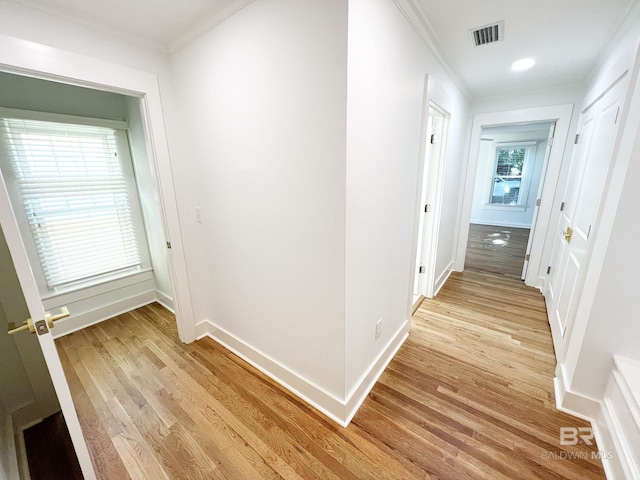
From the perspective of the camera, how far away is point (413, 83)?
169 cm

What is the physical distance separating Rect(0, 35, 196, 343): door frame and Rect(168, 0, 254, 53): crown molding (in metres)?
0.29

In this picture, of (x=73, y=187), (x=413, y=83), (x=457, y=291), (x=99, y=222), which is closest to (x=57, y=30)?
(x=73, y=187)

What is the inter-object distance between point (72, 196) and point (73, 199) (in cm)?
3

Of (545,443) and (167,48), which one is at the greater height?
(167,48)

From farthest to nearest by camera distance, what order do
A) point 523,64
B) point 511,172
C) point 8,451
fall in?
1. point 511,172
2. point 523,64
3. point 8,451

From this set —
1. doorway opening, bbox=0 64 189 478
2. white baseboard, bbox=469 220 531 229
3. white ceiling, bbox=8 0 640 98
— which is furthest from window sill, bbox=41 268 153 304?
white baseboard, bbox=469 220 531 229

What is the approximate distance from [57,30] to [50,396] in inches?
86.3

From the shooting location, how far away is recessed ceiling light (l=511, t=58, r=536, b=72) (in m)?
2.14

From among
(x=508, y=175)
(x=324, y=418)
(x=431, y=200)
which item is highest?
(x=508, y=175)

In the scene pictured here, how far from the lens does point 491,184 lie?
693cm

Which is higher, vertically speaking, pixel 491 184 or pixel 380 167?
pixel 380 167

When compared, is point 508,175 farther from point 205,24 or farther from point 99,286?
point 99,286

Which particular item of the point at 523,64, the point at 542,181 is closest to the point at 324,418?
the point at 523,64

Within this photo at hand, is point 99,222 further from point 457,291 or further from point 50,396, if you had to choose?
point 457,291
